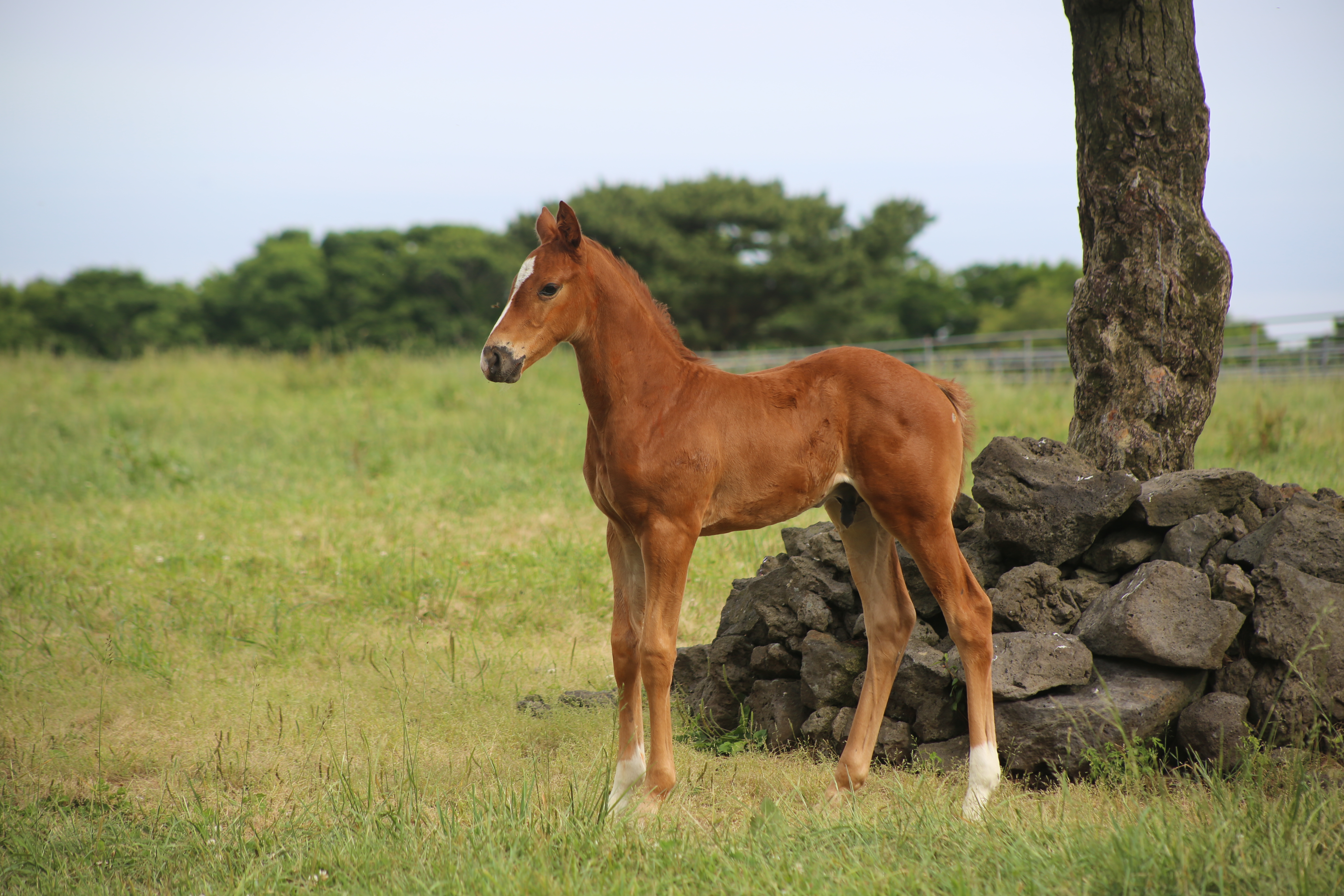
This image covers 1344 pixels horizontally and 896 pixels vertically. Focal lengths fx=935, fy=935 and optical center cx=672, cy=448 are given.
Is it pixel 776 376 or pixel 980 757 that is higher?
pixel 776 376

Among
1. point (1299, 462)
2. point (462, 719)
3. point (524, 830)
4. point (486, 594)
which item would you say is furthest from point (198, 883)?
point (1299, 462)

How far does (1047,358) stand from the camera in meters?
24.0

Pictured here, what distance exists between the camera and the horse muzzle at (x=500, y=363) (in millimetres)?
3328

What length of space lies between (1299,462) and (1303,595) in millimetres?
6025

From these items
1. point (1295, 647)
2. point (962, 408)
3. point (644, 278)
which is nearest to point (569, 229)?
point (962, 408)

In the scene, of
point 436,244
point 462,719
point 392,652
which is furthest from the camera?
point 436,244

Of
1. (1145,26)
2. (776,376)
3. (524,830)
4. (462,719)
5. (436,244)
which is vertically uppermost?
(436,244)

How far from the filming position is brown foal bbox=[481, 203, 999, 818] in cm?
358

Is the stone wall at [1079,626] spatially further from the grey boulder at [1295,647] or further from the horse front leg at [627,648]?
the horse front leg at [627,648]

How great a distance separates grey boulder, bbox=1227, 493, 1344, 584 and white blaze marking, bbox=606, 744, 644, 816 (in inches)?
114

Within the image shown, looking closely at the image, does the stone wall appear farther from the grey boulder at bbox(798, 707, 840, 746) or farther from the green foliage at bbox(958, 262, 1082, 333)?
the green foliage at bbox(958, 262, 1082, 333)

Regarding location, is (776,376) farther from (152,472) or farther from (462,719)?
(152,472)

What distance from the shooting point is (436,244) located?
4566 centimetres

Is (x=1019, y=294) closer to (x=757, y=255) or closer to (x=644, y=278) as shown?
(x=757, y=255)
